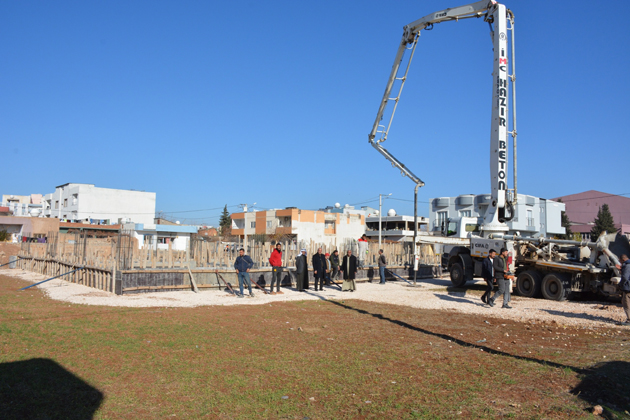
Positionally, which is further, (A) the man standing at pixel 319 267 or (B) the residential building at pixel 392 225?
(B) the residential building at pixel 392 225

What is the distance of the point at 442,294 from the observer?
1834cm

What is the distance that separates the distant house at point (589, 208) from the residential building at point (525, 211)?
8.11 m

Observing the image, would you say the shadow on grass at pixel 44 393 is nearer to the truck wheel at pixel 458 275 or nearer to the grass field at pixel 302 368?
the grass field at pixel 302 368

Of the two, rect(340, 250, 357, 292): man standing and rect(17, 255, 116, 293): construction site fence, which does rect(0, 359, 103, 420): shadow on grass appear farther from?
rect(340, 250, 357, 292): man standing

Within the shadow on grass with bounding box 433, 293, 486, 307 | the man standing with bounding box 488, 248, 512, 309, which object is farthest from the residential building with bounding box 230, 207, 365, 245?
the man standing with bounding box 488, 248, 512, 309

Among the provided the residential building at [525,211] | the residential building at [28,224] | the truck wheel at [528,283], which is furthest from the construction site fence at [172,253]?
the residential building at [525,211]

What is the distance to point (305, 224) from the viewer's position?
6781cm

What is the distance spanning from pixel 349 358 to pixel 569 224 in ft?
272

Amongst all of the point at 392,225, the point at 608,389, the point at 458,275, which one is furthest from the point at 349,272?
the point at 392,225

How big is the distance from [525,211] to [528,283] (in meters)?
56.5

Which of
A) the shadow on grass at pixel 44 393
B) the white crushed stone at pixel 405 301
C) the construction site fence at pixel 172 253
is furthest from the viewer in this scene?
the construction site fence at pixel 172 253

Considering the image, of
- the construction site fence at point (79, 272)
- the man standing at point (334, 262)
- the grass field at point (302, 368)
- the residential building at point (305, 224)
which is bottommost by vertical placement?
the grass field at point (302, 368)

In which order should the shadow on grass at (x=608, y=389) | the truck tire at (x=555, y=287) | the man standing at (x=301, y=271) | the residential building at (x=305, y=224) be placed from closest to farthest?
1. the shadow on grass at (x=608, y=389)
2. the truck tire at (x=555, y=287)
3. the man standing at (x=301, y=271)
4. the residential building at (x=305, y=224)

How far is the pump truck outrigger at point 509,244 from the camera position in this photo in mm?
15305
